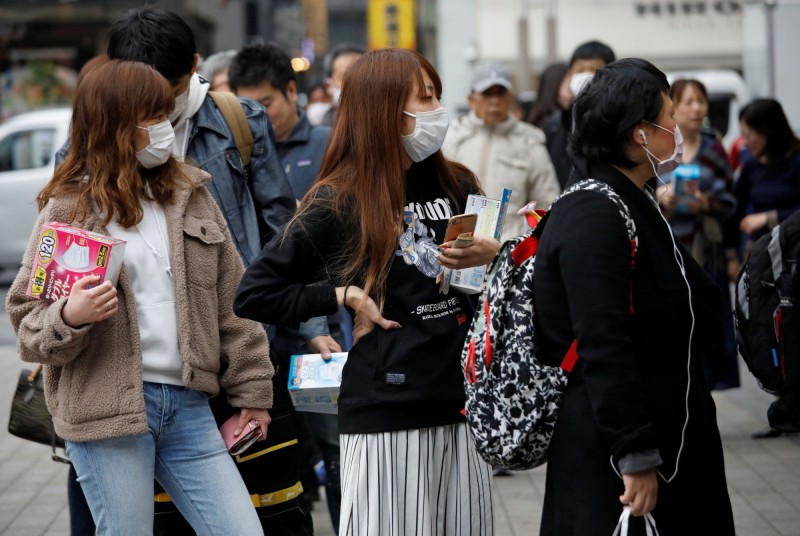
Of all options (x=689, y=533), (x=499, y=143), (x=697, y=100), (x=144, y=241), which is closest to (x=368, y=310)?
(x=144, y=241)

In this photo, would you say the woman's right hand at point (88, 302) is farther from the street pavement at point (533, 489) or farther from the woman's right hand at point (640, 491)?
the street pavement at point (533, 489)

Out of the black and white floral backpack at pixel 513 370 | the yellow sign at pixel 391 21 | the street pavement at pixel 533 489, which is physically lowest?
the street pavement at pixel 533 489

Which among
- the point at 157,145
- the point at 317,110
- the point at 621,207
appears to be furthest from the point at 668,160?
the point at 317,110

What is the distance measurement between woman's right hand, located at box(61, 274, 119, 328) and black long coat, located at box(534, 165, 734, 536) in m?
1.12

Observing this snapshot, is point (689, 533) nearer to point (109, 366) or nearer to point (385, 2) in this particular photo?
point (109, 366)

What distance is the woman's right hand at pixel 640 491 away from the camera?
2693 millimetres

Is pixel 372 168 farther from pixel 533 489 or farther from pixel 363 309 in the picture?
pixel 533 489

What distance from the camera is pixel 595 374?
8.77 ft

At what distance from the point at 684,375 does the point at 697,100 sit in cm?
456

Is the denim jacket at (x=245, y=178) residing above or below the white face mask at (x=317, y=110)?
below

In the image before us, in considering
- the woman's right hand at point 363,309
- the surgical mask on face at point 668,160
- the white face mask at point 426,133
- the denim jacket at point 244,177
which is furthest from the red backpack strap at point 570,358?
the denim jacket at point 244,177

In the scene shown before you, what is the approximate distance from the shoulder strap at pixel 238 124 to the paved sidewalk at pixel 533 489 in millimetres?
1890

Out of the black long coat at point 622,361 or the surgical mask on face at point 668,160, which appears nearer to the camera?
the black long coat at point 622,361

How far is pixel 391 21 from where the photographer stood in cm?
2753
